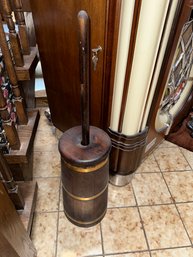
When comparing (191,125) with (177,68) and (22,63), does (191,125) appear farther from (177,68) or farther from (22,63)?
(22,63)

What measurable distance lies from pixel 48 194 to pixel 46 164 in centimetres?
28

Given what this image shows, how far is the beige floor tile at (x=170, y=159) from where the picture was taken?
1711 millimetres

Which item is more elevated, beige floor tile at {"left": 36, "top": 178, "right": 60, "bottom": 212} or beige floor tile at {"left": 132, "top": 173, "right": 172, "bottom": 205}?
beige floor tile at {"left": 36, "top": 178, "right": 60, "bottom": 212}

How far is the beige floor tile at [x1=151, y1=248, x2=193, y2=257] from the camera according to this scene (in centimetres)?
122

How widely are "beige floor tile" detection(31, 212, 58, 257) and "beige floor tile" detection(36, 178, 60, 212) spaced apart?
5cm

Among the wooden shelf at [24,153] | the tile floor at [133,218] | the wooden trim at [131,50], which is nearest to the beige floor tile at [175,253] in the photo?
the tile floor at [133,218]

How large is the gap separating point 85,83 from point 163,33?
41 centimetres

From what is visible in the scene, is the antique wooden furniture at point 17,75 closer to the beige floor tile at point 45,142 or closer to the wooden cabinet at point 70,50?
the wooden cabinet at point 70,50

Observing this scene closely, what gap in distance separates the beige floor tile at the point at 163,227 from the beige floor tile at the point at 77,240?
0.32 m

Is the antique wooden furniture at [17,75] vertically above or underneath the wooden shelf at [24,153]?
above

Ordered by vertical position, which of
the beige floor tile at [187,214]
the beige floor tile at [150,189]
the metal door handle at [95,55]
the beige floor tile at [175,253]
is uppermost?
the metal door handle at [95,55]

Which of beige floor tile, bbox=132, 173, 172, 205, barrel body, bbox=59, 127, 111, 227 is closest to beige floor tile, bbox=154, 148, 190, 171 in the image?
beige floor tile, bbox=132, 173, 172, 205

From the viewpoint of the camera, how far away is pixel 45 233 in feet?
4.28

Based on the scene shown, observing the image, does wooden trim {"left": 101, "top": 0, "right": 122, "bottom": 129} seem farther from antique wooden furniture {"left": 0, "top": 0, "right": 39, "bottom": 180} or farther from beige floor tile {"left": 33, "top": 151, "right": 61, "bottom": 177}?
beige floor tile {"left": 33, "top": 151, "right": 61, "bottom": 177}
